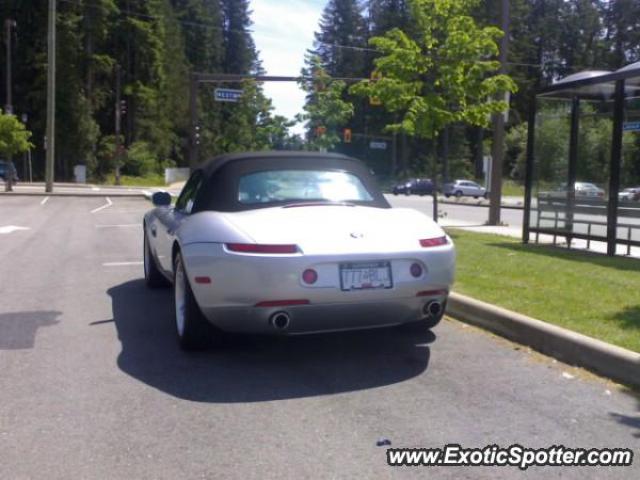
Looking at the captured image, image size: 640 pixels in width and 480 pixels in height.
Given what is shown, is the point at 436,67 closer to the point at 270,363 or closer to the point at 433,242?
the point at 433,242

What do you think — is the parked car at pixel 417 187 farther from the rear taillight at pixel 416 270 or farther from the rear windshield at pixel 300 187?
the rear taillight at pixel 416 270

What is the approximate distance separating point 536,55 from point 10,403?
288 feet

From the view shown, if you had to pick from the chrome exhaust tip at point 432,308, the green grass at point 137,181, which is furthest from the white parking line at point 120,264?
the green grass at point 137,181

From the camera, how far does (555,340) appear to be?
5645 millimetres

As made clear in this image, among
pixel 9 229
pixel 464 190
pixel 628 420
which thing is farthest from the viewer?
pixel 464 190

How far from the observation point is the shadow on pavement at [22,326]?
6141 mm

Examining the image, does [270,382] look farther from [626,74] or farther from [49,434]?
[626,74]

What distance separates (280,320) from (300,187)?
146cm

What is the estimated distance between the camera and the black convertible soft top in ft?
19.5

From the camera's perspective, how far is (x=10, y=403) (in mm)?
4613

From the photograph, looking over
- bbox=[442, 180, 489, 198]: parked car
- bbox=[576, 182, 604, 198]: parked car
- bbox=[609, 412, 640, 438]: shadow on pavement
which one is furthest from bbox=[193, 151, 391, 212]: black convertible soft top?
bbox=[442, 180, 489, 198]: parked car

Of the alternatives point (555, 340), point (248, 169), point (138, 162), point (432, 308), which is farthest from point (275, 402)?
point (138, 162)

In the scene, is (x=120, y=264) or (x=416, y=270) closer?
(x=416, y=270)

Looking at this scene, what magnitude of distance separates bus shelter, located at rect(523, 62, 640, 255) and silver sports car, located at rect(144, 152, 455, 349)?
6.69 meters
